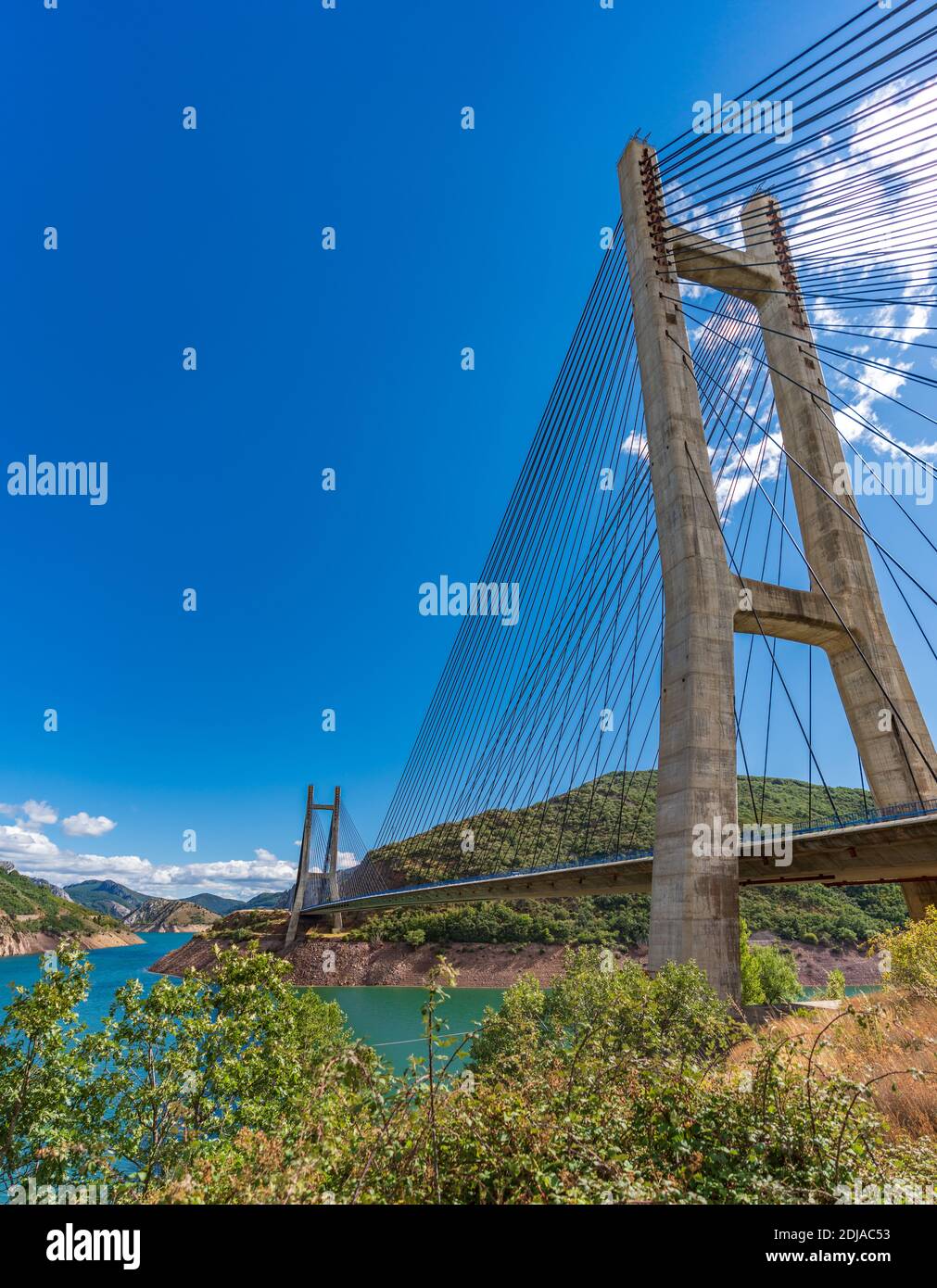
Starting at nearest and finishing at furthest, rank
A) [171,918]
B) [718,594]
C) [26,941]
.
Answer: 1. [718,594]
2. [26,941]
3. [171,918]

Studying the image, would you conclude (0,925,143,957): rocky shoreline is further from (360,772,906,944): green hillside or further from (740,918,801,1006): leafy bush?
(740,918,801,1006): leafy bush

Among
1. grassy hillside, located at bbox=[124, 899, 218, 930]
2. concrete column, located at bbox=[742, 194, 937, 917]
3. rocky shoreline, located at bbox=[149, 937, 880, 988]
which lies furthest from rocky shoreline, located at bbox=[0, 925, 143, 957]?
concrete column, located at bbox=[742, 194, 937, 917]

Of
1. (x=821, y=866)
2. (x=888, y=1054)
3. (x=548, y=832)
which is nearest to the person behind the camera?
(x=888, y=1054)

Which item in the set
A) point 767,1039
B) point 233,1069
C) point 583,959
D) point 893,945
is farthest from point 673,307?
point 583,959

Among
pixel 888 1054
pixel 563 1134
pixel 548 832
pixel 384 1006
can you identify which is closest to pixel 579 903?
pixel 548 832

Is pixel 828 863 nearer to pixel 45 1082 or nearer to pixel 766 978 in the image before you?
pixel 45 1082

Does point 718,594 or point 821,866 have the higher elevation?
point 718,594
